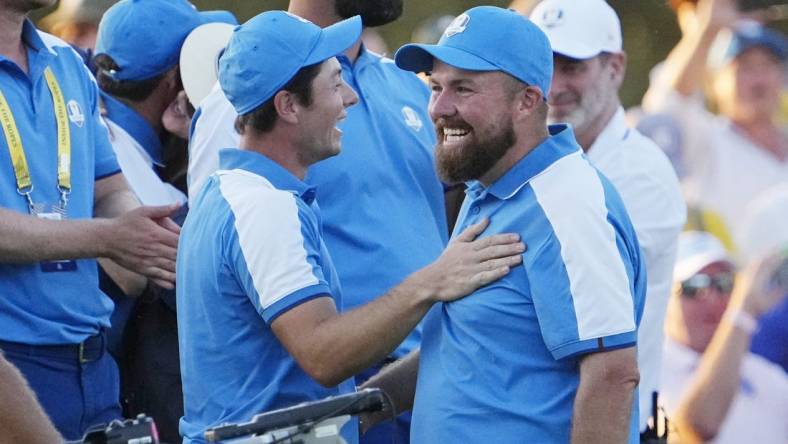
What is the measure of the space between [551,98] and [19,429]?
306 cm

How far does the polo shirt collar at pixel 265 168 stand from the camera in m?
4.39

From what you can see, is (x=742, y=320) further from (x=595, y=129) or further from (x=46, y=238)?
(x=46, y=238)

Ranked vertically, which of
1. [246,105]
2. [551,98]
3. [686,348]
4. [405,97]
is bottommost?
[686,348]

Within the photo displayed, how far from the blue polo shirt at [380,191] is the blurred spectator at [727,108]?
3.07m

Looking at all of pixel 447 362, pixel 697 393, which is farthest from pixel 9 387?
pixel 697 393

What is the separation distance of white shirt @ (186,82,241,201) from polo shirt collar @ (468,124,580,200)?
3.85 feet

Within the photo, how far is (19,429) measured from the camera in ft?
12.0

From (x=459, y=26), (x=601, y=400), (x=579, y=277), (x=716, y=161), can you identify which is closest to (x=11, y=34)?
(x=459, y=26)

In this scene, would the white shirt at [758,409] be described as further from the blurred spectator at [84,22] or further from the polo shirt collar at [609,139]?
the blurred spectator at [84,22]

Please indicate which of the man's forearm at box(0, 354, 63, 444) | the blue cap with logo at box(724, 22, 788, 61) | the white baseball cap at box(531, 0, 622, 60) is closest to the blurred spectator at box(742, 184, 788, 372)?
the blue cap with logo at box(724, 22, 788, 61)

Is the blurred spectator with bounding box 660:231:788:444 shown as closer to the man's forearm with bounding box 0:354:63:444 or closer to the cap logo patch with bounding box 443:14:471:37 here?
the cap logo patch with bounding box 443:14:471:37

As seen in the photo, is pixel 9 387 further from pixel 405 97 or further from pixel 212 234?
pixel 405 97

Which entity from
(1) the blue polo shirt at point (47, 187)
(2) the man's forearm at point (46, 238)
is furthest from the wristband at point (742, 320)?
(2) the man's forearm at point (46, 238)

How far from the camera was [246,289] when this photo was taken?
4.21 m
